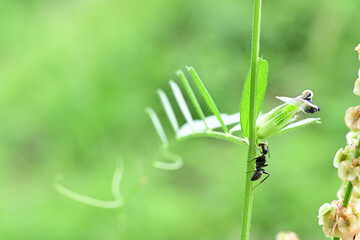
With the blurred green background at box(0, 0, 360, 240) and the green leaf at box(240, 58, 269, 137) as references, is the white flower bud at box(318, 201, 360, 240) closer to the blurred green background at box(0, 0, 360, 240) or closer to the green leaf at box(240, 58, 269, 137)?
the green leaf at box(240, 58, 269, 137)

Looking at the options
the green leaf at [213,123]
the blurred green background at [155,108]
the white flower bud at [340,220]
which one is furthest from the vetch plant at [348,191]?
the blurred green background at [155,108]

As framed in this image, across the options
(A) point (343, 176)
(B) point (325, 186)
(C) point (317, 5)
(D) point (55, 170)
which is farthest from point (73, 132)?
(A) point (343, 176)

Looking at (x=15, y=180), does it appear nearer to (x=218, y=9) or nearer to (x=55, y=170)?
(x=55, y=170)

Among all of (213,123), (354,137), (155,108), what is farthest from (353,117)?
(155,108)

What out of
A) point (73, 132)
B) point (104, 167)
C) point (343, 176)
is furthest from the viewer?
point (73, 132)

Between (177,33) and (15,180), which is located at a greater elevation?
(177,33)

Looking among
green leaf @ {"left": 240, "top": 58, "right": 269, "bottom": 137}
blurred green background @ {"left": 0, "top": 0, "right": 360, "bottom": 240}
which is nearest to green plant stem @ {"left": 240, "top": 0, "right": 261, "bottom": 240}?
green leaf @ {"left": 240, "top": 58, "right": 269, "bottom": 137}

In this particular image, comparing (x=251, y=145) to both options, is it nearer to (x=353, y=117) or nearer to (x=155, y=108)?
(x=353, y=117)

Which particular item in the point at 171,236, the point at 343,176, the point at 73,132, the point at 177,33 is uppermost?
the point at 177,33
